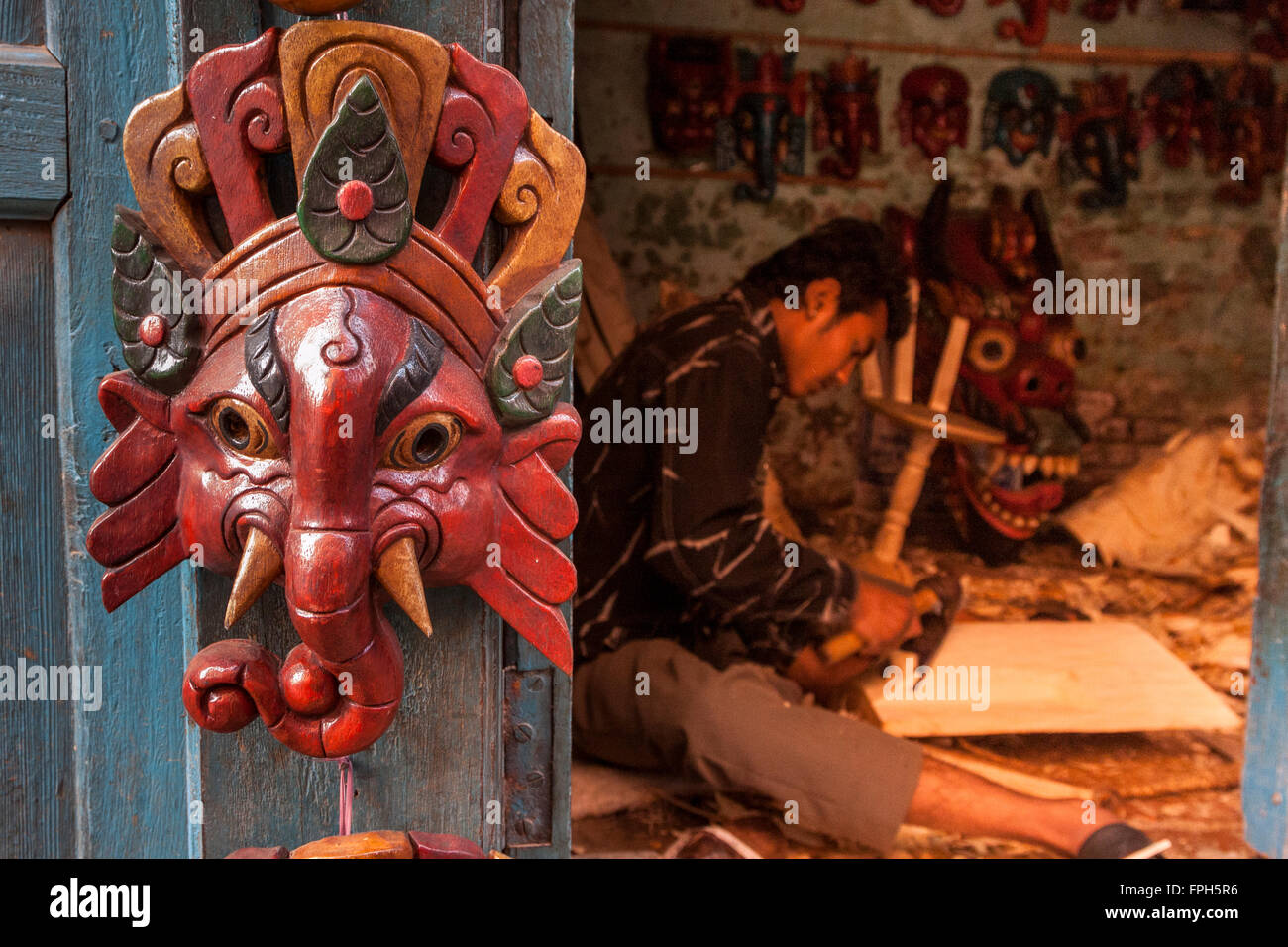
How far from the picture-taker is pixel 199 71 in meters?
0.82

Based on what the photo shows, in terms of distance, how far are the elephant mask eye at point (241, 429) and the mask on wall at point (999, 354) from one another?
12.2 feet

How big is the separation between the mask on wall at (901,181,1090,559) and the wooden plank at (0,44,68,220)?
12.0ft

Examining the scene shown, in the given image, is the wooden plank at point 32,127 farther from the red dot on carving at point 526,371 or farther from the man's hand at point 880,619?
the man's hand at point 880,619

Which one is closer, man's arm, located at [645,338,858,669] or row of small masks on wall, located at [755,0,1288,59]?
man's arm, located at [645,338,858,669]

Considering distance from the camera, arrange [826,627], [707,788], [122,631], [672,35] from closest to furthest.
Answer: [122,631] < [707,788] < [826,627] < [672,35]

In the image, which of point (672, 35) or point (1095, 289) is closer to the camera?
point (672, 35)

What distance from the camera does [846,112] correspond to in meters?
3.95

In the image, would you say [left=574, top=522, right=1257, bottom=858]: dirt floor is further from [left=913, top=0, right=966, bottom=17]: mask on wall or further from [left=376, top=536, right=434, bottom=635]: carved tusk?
[left=913, top=0, right=966, bottom=17]: mask on wall

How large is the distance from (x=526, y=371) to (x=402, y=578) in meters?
0.21

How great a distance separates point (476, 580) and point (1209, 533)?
3.79 metres

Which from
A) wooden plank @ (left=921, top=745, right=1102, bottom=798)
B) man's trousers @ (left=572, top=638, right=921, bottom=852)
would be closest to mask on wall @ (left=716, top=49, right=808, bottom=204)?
man's trousers @ (left=572, top=638, right=921, bottom=852)

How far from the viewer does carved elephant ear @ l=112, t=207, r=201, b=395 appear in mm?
846
